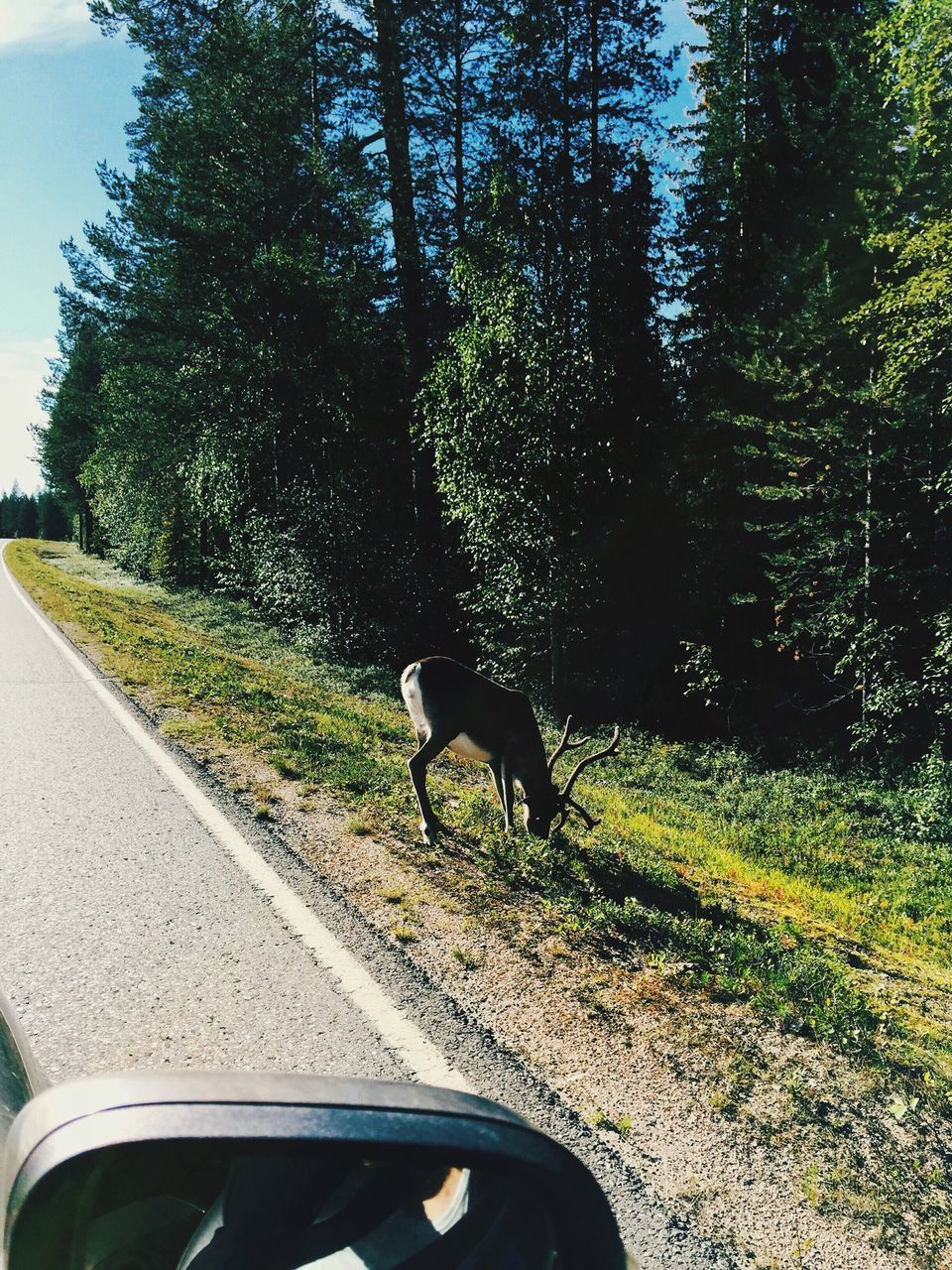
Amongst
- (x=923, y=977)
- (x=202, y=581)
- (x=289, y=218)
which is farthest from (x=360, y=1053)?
(x=202, y=581)

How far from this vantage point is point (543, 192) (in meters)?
13.9

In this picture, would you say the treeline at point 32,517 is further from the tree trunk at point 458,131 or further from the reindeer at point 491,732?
the reindeer at point 491,732

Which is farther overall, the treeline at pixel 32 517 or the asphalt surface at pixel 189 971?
the treeline at pixel 32 517

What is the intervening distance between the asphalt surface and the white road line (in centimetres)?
5

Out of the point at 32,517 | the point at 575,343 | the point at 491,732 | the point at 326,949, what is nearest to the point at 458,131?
the point at 575,343

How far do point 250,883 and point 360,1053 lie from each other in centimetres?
214

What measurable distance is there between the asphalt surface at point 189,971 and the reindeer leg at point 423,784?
1.15 meters

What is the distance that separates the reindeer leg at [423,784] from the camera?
662 cm

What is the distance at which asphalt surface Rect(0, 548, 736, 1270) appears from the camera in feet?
11.2

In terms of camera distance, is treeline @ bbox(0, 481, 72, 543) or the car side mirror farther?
treeline @ bbox(0, 481, 72, 543)

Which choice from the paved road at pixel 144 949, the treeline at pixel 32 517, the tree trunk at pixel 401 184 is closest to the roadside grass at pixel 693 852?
the paved road at pixel 144 949

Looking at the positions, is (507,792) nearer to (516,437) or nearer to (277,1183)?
(277,1183)

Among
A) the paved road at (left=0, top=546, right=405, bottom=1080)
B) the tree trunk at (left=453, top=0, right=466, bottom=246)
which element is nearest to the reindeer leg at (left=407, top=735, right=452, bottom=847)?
the paved road at (left=0, top=546, right=405, bottom=1080)

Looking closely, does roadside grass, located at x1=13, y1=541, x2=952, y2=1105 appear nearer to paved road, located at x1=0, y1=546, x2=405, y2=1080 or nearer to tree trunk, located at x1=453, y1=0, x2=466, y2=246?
paved road, located at x1=0, y1=546, x2=405, y2=1080
